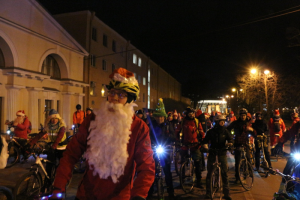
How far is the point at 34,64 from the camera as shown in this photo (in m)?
15.8

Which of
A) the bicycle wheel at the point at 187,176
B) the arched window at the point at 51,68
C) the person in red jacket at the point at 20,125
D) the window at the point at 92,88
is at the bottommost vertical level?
the bicycle wheel at the point at 187,176

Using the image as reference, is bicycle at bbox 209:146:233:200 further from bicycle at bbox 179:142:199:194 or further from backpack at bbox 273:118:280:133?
backpack at bbox 273:118:280:133

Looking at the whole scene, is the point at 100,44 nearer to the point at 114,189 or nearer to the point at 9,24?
the point at 9,24

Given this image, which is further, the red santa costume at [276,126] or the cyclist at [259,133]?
the red santa costume at [276,126]

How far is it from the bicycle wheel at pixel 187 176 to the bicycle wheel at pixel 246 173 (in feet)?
4.14

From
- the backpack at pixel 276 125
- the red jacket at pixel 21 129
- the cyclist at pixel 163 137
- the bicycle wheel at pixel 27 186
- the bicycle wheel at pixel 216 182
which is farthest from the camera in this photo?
the backpack at pixel 276 125

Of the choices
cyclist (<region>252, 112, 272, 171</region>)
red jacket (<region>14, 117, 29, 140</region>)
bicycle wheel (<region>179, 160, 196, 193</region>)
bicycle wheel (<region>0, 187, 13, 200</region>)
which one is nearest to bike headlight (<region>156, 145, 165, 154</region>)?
bicycle wheel (<region>179, 160, 196, 193</region>)

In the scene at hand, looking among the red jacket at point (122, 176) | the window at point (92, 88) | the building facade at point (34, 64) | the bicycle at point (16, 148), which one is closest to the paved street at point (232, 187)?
the bicycle at point (16, 148)

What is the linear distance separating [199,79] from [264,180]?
8192 centimetres

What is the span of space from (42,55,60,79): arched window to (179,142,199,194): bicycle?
46.3ft

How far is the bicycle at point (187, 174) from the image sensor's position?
6473mm

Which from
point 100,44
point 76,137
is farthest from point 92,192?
point 100,44

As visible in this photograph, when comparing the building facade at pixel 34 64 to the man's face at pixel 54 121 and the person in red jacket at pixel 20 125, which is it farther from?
the man's face at pixel 54 121

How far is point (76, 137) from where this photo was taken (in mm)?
2521
